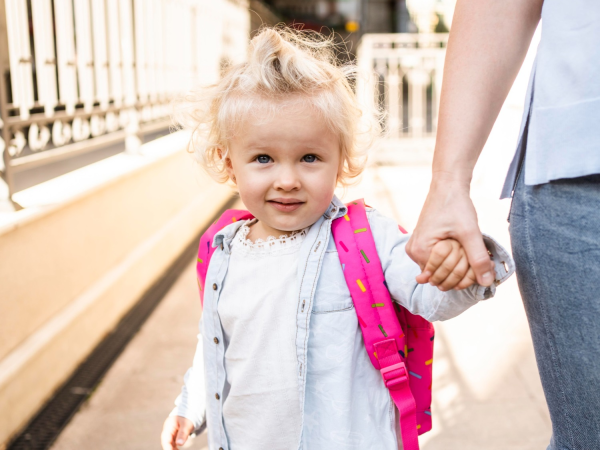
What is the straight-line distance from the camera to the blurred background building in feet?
8.84

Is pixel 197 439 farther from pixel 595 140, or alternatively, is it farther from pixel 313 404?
pixel 595 140

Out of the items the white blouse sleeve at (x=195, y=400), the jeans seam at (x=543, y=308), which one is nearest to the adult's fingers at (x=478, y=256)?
the jeans seam at (x=543, y=308)

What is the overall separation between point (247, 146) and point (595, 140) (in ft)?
2.33

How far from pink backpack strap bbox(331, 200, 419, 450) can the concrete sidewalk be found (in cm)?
60

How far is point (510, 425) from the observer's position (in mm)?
2635

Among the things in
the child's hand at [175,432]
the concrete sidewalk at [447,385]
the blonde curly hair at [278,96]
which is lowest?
the concrete sidewalk at [447,385]

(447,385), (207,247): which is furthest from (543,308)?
(447,385)

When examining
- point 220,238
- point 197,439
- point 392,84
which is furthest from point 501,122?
point 220,238

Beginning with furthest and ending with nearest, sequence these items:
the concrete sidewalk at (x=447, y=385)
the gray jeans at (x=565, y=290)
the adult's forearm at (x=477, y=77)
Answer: the concrete sidewalk at (x=447, y=385)
the adult's forearm at (x=477, y=77)
the gray jeans at (x=565, y=290)

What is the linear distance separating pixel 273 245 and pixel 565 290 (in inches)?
26.2

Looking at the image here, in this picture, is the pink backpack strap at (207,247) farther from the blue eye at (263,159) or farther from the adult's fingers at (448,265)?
the adult's fingers at (448,265)

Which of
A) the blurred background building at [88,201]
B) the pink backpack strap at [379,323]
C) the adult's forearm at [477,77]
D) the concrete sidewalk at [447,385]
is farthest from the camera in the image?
the blurred background building at [88,201]

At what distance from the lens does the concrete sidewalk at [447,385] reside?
258 centimetres

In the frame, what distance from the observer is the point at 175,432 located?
63.3 inches
